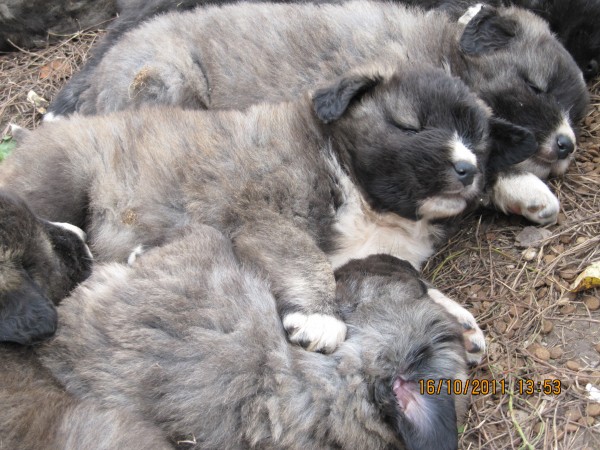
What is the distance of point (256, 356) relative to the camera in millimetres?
3893

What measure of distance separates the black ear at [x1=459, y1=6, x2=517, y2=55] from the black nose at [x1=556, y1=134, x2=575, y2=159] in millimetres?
814

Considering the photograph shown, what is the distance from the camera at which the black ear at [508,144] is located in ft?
16.0

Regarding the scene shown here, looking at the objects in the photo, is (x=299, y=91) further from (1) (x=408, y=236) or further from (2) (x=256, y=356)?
(2) (x=256, y=356)

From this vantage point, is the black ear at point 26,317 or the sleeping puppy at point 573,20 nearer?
the black ear at point 26,317

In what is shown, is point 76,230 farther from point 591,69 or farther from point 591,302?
point 591,69

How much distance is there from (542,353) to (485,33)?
2387mm

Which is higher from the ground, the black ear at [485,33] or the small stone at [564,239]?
the black ear at [485,33]

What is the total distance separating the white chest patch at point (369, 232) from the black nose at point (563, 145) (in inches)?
43.0

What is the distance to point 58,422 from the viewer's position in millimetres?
3656

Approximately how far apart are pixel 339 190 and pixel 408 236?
67 cm

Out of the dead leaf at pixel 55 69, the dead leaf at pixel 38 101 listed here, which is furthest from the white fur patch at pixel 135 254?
the dead leaf at pixel 55 69

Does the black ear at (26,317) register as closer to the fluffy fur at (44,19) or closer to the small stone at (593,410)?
the small stone at (593,410)

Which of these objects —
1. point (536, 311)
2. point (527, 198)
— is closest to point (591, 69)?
point (527, 198)

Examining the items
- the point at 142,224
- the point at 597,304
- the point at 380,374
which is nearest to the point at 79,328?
the point at 142,224
